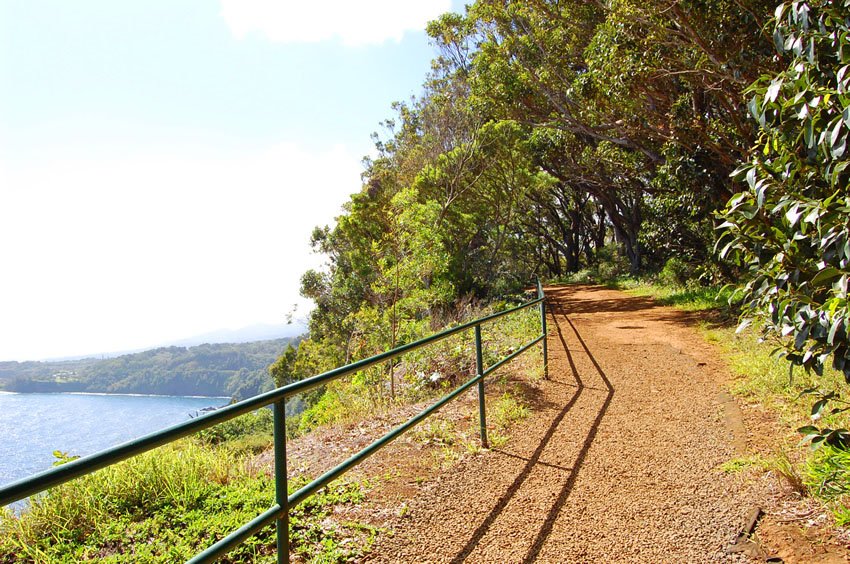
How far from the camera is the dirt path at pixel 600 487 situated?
283 centimetres

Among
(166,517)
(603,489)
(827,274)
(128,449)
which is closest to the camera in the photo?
(128,449)

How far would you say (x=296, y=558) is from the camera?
2.89 metres

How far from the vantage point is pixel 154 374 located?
42.3 metres

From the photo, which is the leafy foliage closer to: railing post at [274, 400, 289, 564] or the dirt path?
the dirt path

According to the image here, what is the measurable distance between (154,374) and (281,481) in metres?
46.9

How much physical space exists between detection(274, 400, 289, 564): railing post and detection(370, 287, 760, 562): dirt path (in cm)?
87

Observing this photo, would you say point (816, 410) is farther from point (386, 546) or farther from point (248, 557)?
point (248, 557)

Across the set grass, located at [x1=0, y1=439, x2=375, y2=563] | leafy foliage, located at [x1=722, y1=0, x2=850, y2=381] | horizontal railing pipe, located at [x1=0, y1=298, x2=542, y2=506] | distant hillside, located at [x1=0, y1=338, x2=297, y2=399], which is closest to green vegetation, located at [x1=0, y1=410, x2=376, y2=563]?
grass, located at [x1=0, y1=439, x2=375, y2=563]

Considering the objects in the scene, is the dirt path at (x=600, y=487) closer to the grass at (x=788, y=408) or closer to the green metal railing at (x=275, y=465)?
the grass at (x=788, y=408)

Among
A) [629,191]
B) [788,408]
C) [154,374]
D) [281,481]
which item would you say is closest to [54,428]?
[281,481]

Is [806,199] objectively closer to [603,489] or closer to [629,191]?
[603,489]

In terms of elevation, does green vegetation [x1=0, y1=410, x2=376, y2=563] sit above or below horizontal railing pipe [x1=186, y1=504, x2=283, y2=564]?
below

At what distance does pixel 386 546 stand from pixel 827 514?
2.55m

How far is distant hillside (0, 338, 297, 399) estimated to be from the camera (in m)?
34.6
